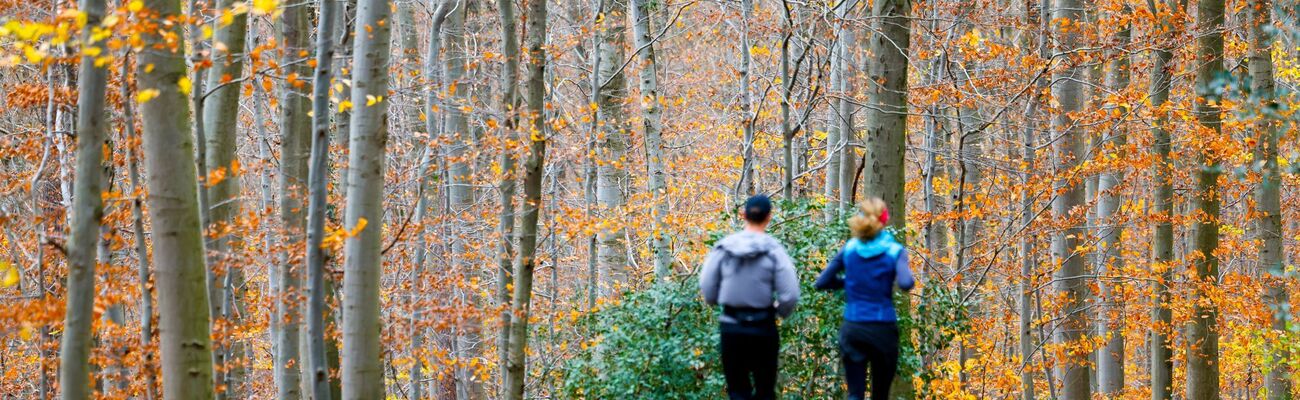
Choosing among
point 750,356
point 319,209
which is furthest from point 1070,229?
point 319,209

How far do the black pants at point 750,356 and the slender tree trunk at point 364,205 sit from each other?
2357 millimetres

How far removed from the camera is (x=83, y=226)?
5797 mm

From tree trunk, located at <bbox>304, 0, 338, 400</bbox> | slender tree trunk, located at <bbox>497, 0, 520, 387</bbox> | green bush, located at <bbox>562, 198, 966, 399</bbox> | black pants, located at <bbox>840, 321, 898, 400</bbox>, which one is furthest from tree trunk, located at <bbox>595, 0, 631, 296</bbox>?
black pants, located at <bbox>840, 321, 898, 400</bbox>

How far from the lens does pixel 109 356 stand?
322 inches

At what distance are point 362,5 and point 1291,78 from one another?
16.5 metres

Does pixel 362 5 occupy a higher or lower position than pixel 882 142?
higher

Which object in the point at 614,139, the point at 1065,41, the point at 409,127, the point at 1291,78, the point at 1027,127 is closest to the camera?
the point at 1027,127

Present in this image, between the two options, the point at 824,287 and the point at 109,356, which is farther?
the point at 109,356

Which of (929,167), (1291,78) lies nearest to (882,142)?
(929,167)

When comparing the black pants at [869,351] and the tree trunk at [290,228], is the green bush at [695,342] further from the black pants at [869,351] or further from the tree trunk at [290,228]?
the tree trunk at [290,228]

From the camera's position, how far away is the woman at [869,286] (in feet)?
19.5

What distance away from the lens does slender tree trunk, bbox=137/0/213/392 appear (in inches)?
234

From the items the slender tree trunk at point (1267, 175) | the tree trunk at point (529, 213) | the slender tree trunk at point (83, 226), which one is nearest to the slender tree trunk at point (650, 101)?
the tree trunk at point (529, 213)

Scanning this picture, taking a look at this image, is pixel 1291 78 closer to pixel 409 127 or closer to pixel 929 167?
pixel 929 167
